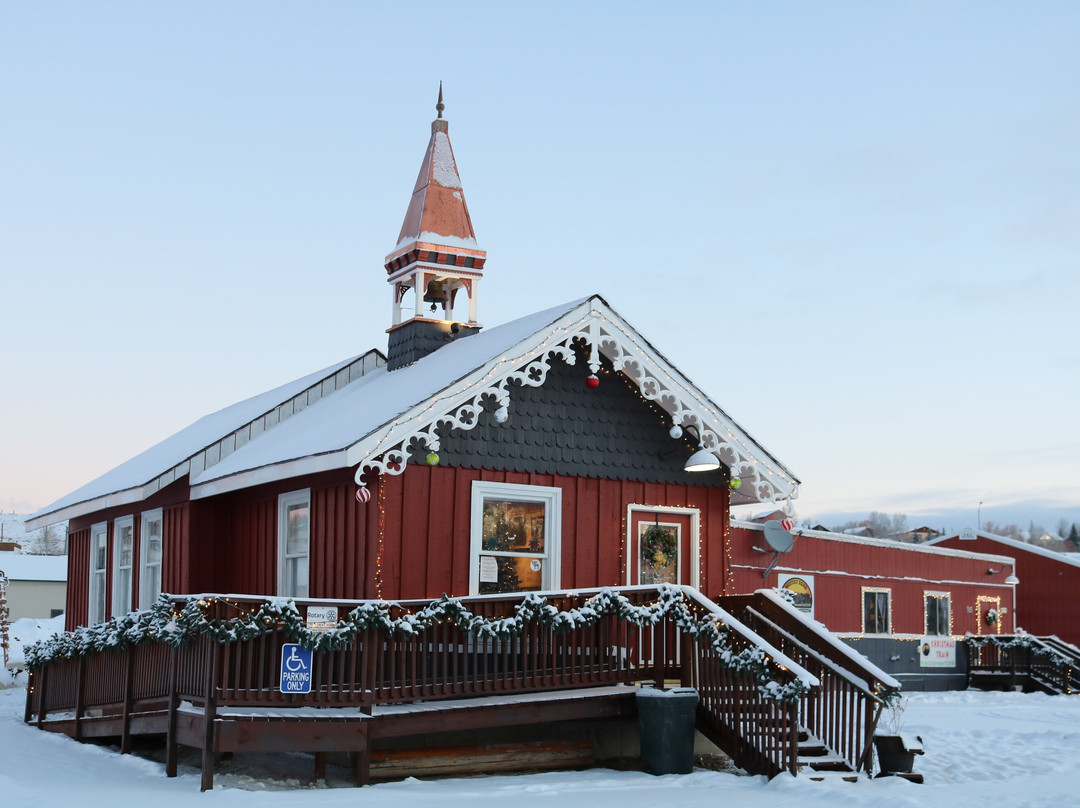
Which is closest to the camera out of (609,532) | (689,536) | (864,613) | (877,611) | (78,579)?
(609,532)

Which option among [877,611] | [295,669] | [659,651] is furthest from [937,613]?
[295,669]

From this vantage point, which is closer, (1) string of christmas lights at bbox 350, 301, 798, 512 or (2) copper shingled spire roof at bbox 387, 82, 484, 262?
(1) string of christmas lights at bbox 350, 301, 798, 512

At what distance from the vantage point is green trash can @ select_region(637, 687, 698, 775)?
14.1 meters

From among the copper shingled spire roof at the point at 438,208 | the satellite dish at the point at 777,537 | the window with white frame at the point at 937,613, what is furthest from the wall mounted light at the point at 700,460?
the window with white frame at the point at 937,613

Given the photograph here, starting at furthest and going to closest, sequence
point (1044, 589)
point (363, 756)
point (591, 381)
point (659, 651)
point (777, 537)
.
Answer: point (1044, 589)
point (777, 537)
point (591, 381)
point (659, 651)
point (363, 756)

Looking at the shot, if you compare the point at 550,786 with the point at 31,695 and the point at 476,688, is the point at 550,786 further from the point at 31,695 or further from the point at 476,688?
the point at 31,695

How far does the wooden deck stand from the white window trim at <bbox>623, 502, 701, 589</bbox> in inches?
68.1

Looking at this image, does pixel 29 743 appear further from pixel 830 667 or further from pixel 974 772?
pixel 974 772

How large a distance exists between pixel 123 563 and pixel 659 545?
1016 cm

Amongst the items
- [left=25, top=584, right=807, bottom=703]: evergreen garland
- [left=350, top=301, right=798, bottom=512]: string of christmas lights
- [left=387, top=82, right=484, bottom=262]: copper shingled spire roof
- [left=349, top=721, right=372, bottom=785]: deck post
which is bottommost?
[left=349, top=721, right=372, bottom=785]: deck post

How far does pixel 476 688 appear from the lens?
13930 mm

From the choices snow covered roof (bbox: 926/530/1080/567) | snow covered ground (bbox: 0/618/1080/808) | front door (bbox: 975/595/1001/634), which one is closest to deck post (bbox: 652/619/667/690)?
snow covered ground (bbox: 0/618/1080/808)

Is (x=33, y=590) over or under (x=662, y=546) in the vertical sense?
under

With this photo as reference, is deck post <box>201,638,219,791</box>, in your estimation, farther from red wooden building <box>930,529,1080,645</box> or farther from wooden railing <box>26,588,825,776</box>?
red wooden building <box>930,529,1080,645</box>
